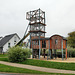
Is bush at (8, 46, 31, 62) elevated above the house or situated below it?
below

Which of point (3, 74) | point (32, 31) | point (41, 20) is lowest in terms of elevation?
point (3, 74)

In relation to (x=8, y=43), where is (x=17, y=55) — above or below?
below

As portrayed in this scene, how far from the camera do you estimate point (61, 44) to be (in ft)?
75.4

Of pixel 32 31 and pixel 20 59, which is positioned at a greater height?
pixel 32 31

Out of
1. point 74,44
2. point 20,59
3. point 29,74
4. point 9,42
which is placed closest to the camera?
point 29,74

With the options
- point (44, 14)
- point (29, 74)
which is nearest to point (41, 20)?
point (44, 14)

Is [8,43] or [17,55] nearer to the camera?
[17,55]

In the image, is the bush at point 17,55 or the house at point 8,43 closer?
the bush at point 17,55

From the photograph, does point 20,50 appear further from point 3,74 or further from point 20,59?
point 3,74

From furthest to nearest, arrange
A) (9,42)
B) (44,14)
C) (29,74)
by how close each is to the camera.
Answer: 1. (9,42)
2. (44,14)
3. (29,74)

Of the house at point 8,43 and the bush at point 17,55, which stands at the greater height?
the house at point 8,43

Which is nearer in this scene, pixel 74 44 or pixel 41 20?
pixel 41 20

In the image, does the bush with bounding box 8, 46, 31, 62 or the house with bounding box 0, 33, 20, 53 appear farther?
the house with bounding box 0, 33, 20, 53

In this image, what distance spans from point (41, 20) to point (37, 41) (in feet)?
35.1
